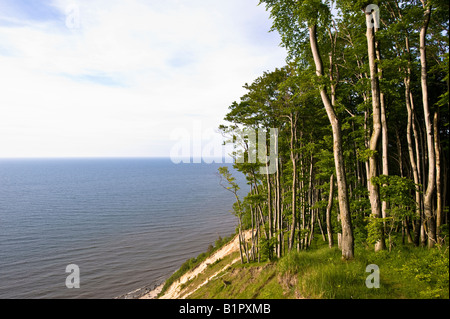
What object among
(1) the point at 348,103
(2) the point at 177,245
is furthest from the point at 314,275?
(2) the point at 177,245

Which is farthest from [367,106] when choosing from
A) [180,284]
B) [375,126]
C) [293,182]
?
[180,284]

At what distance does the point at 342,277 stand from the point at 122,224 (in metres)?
45.1

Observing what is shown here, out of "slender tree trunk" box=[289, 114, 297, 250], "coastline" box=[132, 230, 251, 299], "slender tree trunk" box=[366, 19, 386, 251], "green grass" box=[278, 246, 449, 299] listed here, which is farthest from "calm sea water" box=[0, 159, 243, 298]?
"slender tree trunk" box=[366, 19, 386, 251]

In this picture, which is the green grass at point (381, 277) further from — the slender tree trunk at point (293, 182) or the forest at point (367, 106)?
the slender tree trunk at point (293, 182)

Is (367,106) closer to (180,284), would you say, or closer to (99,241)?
(180,284)

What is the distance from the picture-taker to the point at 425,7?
8945mm

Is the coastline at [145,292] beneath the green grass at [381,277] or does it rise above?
beneath

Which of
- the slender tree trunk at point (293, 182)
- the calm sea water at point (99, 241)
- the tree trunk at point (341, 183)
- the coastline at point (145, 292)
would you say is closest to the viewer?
the tree trunk at point (341, 183)

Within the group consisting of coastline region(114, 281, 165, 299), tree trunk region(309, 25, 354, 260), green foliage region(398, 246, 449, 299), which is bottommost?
coastline region(114, 281, 165, 299)

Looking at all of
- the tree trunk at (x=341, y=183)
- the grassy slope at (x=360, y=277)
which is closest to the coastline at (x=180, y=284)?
the grassy slope at (x=360, y=277)

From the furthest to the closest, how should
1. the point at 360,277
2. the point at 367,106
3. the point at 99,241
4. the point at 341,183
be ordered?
the point at 99,241 → the point at 367,106 → the point at 341,183 → the point at 360,277

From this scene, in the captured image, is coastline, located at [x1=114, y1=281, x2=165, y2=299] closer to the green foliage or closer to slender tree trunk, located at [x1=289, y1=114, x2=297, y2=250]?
slender tree trunk, located at [x1=289, y1=114, x2=297, y2=250]

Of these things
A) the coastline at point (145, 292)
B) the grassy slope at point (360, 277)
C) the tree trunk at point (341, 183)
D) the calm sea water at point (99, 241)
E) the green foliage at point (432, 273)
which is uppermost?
the tree trunk at point (341, 183)
